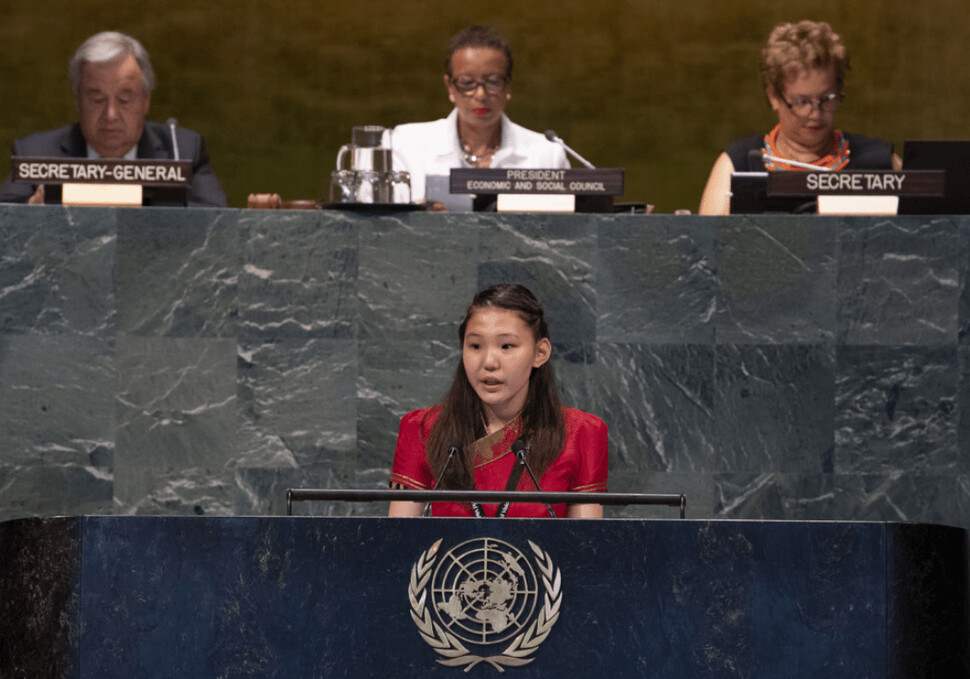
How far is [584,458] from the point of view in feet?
9.83

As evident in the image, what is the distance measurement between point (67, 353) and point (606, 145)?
415 cm

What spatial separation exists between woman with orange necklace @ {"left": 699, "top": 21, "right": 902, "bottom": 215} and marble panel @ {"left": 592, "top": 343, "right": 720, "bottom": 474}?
92 cm

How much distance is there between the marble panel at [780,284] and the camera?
3.81 metres

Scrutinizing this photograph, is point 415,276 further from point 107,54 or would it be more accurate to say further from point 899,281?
point 107,54

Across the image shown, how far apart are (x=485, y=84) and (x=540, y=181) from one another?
954 mm

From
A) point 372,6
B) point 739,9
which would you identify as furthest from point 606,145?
point 372,6

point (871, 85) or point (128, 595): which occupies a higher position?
point (871, 85)

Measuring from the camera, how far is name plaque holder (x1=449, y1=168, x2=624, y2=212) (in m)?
3.87

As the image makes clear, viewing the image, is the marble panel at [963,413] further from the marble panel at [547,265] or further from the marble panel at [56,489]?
the marble panel at [56,489]

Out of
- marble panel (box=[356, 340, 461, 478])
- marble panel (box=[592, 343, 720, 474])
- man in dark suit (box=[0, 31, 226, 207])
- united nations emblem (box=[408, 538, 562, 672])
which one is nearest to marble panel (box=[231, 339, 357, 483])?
marble panel (box=[356, 340, 461, 478])

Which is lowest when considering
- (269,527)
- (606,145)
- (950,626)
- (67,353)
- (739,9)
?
(950,626)

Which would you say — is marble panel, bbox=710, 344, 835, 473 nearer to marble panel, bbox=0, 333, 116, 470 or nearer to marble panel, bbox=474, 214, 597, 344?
marble panel, bbox=474, 214, 597, 344

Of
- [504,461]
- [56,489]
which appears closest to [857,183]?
[504,461]

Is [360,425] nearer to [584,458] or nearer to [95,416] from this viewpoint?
[95,416]
